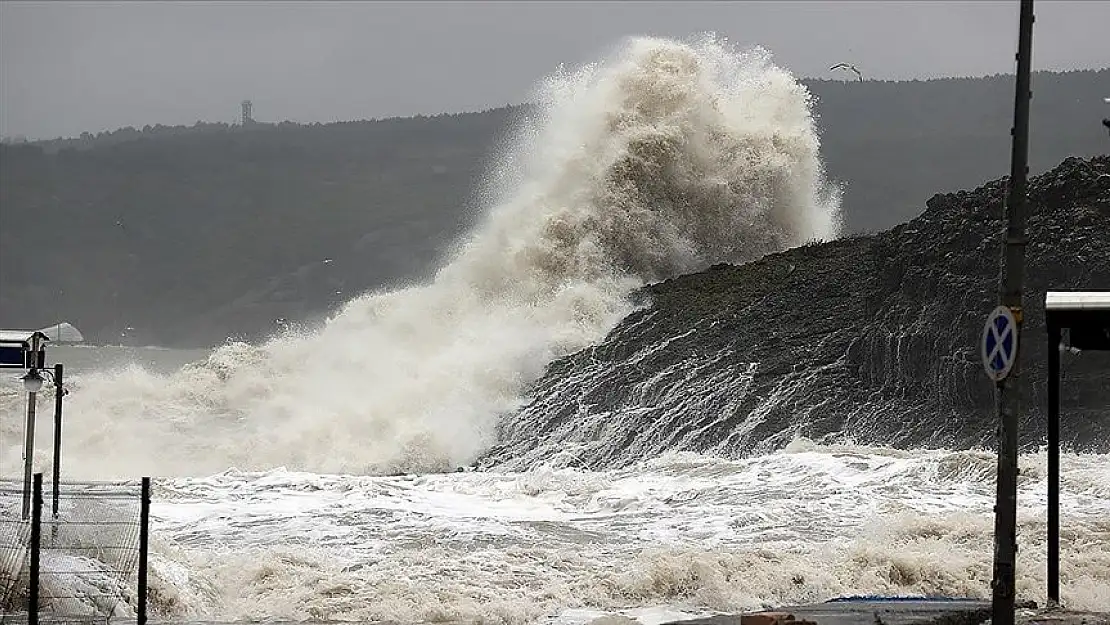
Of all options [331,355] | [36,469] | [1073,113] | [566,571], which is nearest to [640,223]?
[331,355]

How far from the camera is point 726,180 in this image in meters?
40.4

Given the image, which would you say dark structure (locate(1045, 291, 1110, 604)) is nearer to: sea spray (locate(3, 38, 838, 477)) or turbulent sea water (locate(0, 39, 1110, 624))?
turbulent sea water (locate(0, 39, 1110, 624))

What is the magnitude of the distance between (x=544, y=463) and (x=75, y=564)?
15324 millimetres

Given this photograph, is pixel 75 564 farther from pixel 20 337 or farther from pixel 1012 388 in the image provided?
pixel 1012 388

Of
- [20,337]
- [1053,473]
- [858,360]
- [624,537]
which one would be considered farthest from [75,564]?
[858,360]

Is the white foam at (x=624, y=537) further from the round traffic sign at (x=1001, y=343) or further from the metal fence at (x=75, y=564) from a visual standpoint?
the round traffic sign at (x=1001, y=343)

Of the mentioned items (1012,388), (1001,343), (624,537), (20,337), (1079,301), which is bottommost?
(624,537)

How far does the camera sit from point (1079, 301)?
11.3m

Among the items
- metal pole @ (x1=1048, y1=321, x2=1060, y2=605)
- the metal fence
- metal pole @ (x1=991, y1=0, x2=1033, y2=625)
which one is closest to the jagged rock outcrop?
metal pole @ (x1=1048, y1=321, x2=1060, y2=605)

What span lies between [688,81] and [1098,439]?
72.1 feet

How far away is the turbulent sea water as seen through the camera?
45.0 feet

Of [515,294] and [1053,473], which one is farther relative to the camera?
[515,294]

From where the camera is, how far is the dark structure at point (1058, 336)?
1131cm

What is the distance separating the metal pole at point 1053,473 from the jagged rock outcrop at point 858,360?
405 inches
